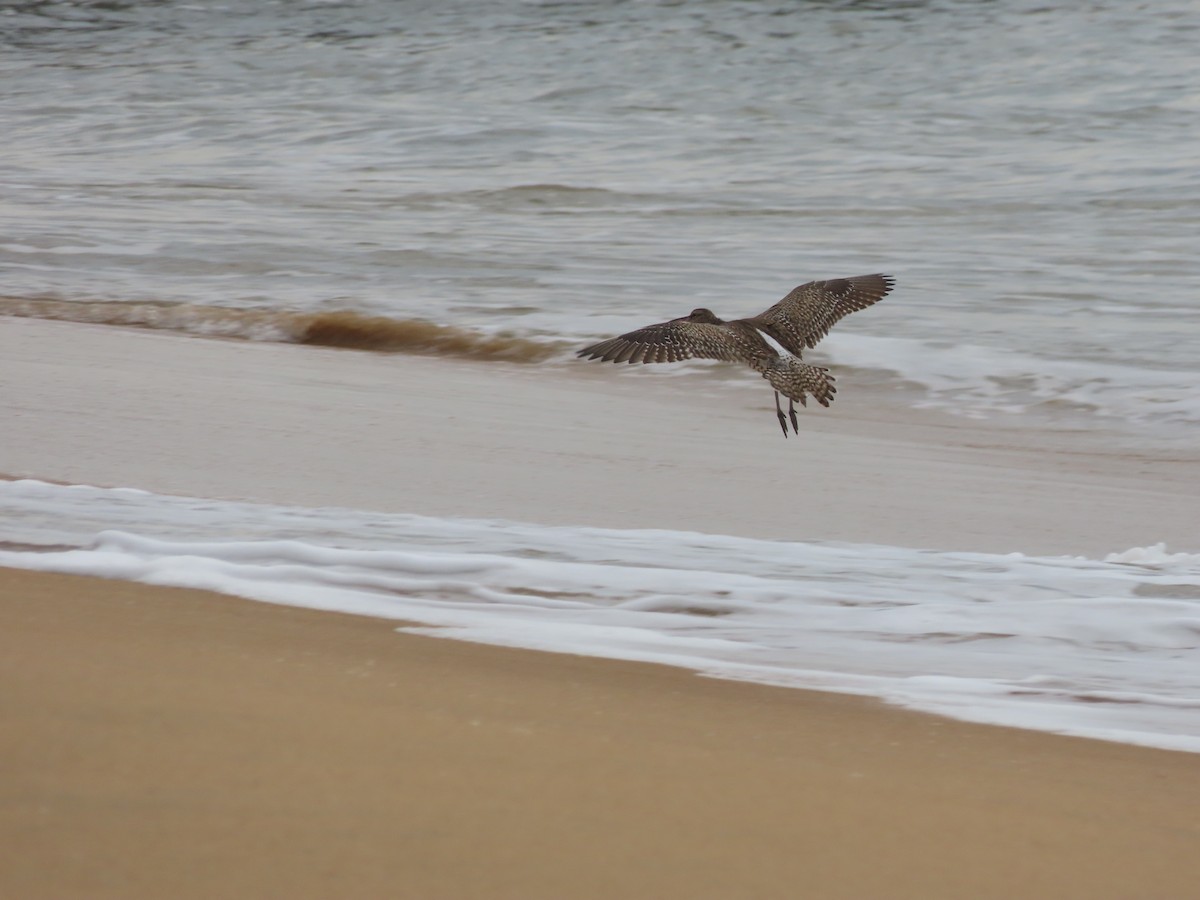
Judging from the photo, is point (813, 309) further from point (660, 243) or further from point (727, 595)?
point (660, 243)

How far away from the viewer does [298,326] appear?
24.5 feet

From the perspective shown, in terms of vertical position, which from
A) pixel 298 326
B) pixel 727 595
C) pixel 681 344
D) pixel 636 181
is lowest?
pixel 298 326

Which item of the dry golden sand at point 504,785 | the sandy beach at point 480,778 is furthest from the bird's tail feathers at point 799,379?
the dry golden sand at point 504,785

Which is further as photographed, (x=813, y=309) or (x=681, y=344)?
(x=813, y=309)

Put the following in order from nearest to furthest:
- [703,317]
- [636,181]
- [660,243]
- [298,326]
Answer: [703,317] → [298,326] → [660,243] → [636,181]

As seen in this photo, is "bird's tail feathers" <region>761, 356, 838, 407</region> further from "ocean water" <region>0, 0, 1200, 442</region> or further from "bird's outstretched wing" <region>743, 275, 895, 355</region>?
"ocean water" <region>0, 0, 1200, 442</region>

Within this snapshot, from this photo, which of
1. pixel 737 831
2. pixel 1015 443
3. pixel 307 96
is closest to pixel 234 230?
pixel 1015 443

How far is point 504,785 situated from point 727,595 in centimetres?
132

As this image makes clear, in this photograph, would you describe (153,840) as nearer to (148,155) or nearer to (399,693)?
(399,693)

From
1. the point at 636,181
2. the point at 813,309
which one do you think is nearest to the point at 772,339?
the point at 813,309

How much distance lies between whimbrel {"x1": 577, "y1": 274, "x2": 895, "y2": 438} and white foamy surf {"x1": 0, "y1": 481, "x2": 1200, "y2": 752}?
0.61 metres

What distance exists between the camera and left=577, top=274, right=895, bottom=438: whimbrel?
4.06 metres

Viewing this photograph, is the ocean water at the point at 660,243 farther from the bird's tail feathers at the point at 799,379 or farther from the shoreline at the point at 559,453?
the bird's tail feathers at the point at 799,379

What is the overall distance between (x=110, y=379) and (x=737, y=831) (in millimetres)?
4023
